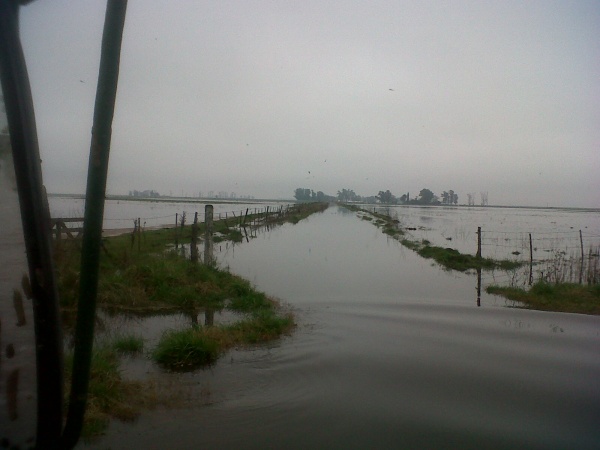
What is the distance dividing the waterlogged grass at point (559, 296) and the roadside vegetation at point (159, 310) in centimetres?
686

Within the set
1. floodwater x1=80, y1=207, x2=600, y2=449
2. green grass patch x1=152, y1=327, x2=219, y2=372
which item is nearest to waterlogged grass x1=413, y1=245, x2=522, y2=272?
floodwater x1=80, y1=207, x2=600, y2=449

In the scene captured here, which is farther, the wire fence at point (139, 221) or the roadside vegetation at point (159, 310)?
the wire fence at point (139, 221)

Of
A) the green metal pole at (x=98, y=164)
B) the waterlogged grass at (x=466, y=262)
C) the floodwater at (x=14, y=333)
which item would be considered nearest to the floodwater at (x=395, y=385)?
the floodwater at (x=14, y=333)

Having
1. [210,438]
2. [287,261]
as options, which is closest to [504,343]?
[210,438]

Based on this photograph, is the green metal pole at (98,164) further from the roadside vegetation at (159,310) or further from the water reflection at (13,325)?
the roadside vegetation at (159,310)

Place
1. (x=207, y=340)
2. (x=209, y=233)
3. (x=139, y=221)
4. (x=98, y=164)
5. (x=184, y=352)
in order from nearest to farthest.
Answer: (x=98, y=164), (x=184, y=352), (x=207, y=340), (x=209, y=233), (x=139, y=221)

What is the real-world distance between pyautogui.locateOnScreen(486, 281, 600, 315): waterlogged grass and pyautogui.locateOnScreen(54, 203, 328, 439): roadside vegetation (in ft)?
22.5

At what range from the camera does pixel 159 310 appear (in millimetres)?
10078

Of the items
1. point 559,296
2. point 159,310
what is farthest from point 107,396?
point 559,296

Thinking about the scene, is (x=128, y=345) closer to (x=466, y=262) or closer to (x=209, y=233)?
(x=209, y=233)

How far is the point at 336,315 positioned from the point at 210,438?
6180 mm

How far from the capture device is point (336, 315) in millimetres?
10617

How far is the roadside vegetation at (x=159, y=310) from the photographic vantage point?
5.25 metres

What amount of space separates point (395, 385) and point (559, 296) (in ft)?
28.3
